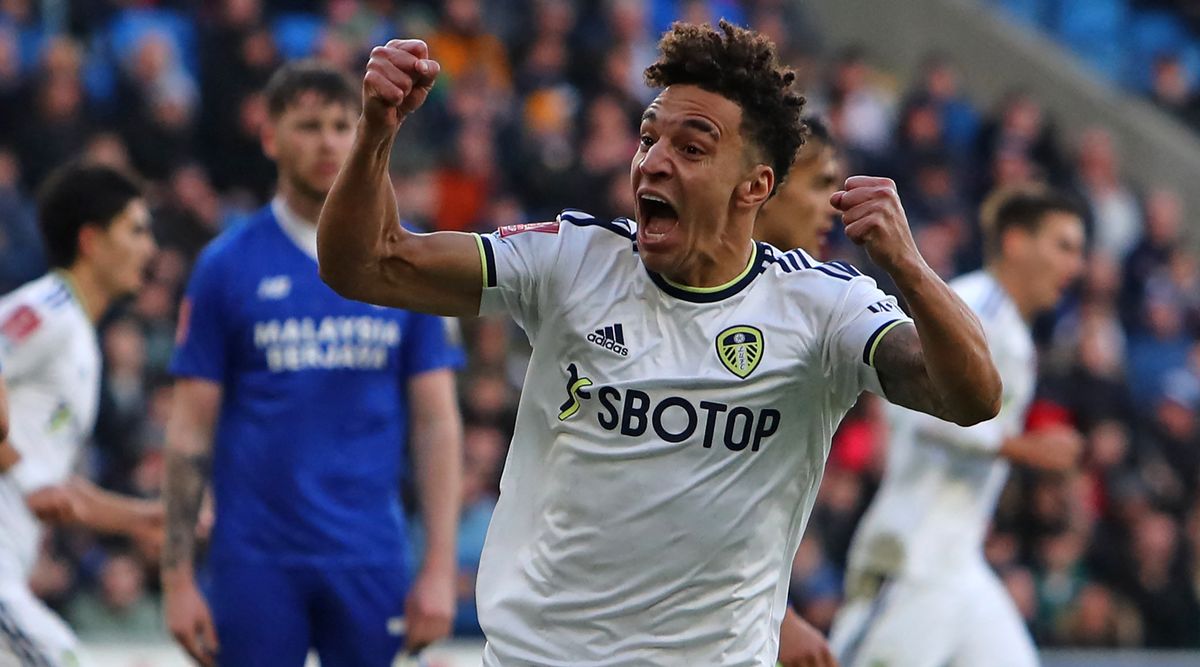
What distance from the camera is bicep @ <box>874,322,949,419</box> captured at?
4203mm

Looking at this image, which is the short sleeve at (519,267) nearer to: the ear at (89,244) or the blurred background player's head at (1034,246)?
the ear at (89,244)

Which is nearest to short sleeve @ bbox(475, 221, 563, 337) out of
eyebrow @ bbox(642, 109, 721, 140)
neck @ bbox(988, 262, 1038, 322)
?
eyebrow @ bbox(642, 109, 721, 140)

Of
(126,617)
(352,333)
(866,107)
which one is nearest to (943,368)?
(352,333)

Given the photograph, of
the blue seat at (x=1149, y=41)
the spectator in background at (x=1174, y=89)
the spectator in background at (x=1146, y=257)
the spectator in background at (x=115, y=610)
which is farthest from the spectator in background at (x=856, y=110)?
the spectator in background at (x=115, y=610)

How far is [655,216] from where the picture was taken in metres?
4.41

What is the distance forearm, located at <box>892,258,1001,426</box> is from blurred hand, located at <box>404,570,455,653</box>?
2647 mm

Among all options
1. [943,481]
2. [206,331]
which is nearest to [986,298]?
[943,481]

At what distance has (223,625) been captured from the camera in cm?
632

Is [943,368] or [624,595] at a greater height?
[943,368]

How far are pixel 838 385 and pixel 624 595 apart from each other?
2.38 feet

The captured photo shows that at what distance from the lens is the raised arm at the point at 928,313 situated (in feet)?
13.3

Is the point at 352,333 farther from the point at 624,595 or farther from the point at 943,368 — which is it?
the point at 943,368

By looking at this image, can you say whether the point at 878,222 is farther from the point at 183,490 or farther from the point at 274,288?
the point at 183,490

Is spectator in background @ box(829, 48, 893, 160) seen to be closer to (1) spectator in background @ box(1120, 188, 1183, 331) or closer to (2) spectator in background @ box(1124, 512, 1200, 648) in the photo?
(1) spectator in background @ box(1120, 188, 1183, 331)
